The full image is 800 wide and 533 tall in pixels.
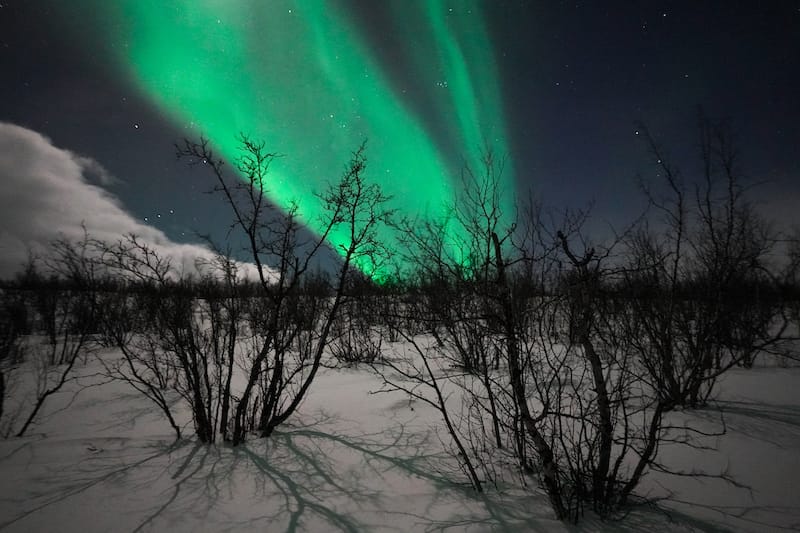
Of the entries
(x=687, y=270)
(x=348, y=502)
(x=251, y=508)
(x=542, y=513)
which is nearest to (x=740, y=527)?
(x=542, y=513)

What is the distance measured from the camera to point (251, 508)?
130 inches

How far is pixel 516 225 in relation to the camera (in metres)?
3.21

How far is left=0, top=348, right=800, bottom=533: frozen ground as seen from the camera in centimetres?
292

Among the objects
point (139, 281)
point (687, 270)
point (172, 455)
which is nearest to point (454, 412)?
point (172, 455)

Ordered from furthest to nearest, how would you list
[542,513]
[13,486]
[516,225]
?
[13,486], [516,225], [542,513]

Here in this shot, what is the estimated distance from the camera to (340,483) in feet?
12.2

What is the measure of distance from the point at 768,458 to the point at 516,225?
14.0 feet

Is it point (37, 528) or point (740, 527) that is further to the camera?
point (37, 528)

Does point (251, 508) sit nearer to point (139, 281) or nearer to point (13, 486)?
point (13, 486)

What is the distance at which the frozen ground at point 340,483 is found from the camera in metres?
2.92

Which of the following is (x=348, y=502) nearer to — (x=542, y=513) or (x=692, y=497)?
(x=542, y=513)

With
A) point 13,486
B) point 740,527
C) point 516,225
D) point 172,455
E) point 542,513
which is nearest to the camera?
point 740,527

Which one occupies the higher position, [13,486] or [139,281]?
[139,281]

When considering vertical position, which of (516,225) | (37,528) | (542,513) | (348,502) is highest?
(516,225)
